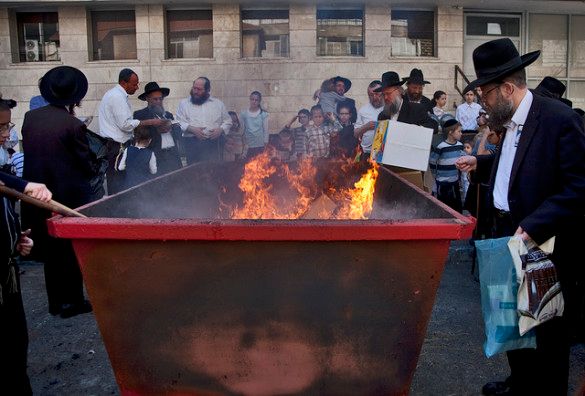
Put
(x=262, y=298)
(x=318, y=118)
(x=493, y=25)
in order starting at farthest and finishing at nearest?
(x=493, y=25) < (x=318, y=118) < (x=262, y=298)

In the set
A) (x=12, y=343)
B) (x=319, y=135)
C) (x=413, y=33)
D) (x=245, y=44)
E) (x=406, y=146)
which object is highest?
(x=413, y=33)

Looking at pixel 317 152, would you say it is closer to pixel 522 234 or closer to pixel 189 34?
pixel 522 234

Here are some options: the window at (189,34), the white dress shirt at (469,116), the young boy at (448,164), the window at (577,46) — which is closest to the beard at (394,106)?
the young boy at (448,164)

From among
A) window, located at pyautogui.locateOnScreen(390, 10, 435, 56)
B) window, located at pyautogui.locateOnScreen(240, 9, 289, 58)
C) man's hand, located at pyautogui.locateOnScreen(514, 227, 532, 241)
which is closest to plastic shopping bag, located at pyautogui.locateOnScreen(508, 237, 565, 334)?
man's hand, located at pyautogui.locateOnScreen(514, 227, 532, 241)

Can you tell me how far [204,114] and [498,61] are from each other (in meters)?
5.87

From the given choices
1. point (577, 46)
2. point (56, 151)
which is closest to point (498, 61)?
point (56, 151)

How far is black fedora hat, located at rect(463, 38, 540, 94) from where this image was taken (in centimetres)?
267

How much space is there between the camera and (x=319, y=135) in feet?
24.1

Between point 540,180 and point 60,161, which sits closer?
point 540,180

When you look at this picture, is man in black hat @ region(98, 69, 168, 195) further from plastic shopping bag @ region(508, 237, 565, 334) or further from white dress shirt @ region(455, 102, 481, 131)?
white dress shirt @ region(455, 102, 481, 131)

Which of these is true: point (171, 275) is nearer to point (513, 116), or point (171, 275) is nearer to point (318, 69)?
point (513, 116)

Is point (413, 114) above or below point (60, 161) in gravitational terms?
above

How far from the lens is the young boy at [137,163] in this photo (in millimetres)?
6270

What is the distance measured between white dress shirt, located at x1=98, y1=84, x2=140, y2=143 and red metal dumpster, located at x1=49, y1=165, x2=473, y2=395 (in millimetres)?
4523
